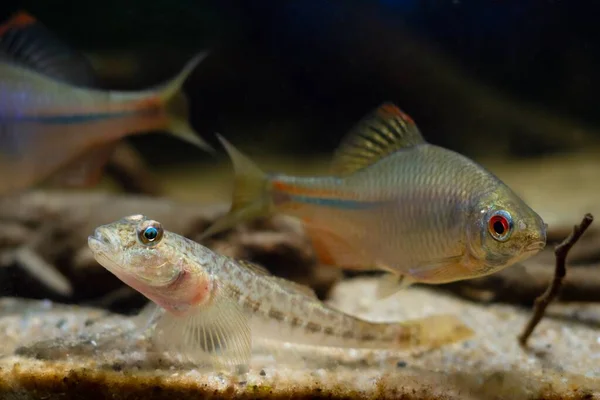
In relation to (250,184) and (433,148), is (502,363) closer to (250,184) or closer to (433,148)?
(433,148)

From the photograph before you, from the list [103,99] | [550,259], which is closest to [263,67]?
[103,99]

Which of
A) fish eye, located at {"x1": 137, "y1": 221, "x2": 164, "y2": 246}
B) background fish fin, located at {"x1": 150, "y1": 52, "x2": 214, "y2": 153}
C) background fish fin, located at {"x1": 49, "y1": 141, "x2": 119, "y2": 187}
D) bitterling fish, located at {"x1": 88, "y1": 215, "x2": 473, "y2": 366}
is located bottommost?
background fish fin, located at {"x1": 49, "y1": 141, "x2": 119, "y2": 187}

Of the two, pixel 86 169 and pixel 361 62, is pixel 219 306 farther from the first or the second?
pixel 361 62

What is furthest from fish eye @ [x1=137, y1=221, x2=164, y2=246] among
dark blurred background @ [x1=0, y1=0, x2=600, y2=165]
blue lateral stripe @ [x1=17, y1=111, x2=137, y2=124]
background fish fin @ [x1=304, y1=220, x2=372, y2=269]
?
dark blurred background @ [x1=0, y1=0, x2=600, y2=165]

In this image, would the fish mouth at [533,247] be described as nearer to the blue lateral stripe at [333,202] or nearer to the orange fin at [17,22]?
the blue lateral stripe at [333,202]

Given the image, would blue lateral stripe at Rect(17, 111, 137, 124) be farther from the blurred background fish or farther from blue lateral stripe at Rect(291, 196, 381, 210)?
blue lateral stripe at Rect(291, 196, 381, 210)

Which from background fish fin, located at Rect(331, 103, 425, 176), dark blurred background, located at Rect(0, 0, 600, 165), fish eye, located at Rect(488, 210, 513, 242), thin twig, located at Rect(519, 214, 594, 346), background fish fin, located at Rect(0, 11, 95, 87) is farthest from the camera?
dark blurred background, located at Rect(0, 0, 600, 165)
